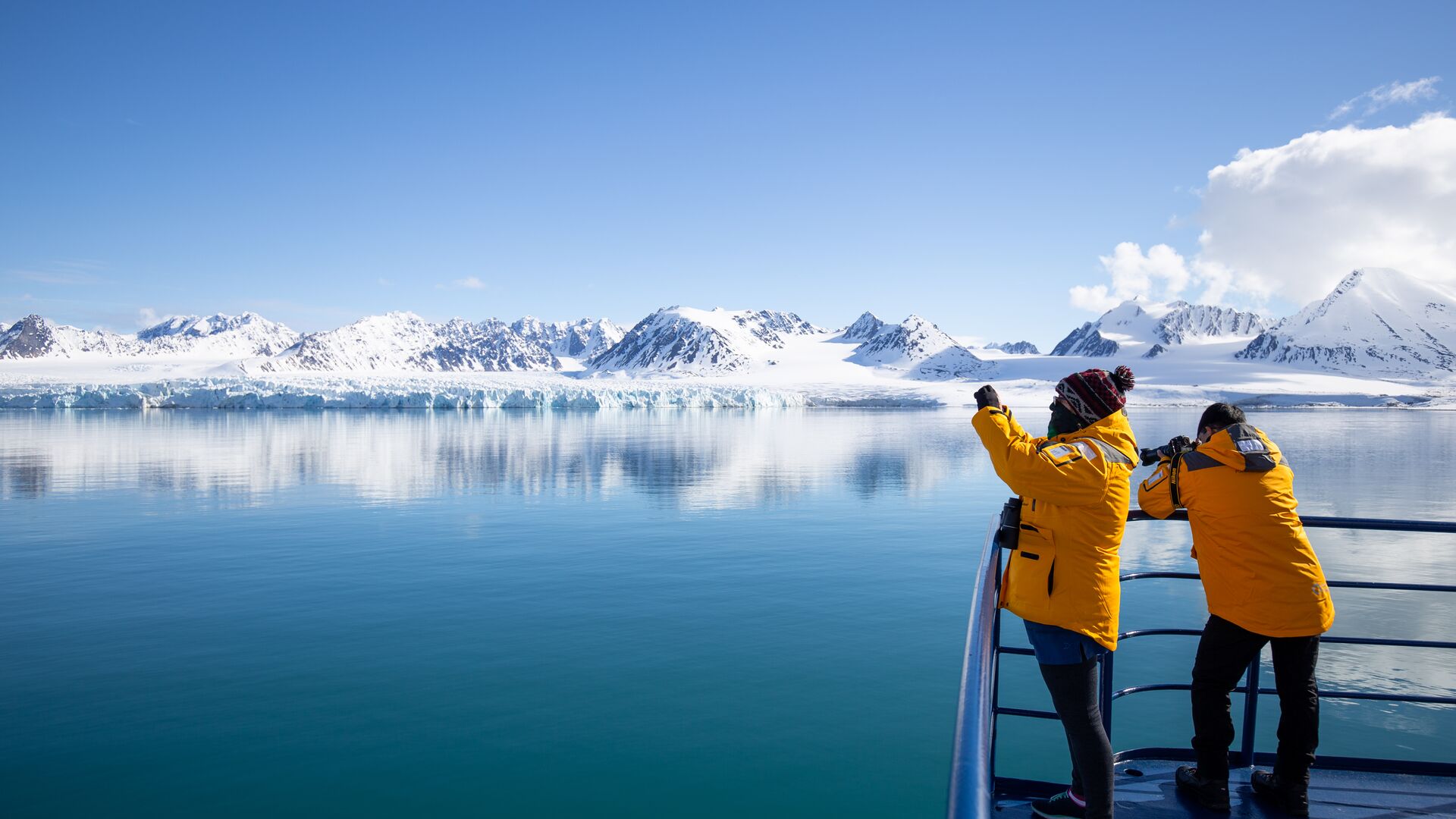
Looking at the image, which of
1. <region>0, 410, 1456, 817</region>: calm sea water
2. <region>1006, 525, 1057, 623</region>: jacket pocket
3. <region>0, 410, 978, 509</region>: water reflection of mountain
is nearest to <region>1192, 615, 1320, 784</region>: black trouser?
<region>1006, 525, 1057, 623</region>: jacket pocket

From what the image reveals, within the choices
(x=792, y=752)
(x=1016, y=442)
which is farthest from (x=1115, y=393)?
(x=792, y=752)

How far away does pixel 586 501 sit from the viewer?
1753cm

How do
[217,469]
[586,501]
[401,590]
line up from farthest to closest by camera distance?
1. [217,469]
2. [586,501]
3. [401,590]

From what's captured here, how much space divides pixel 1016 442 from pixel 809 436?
130 feet

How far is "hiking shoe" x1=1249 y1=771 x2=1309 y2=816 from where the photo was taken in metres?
3.39

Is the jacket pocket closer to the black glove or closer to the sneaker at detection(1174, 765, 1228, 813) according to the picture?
the black glove

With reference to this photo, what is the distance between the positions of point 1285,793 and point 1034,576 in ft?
4.66

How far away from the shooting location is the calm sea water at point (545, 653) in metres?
5.33

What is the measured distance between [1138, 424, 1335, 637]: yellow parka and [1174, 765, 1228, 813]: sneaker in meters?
0.64

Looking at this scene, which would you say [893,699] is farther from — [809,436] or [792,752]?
[809,436]

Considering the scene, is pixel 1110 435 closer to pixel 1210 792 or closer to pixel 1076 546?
pixel 1076 546

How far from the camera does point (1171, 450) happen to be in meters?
3.73

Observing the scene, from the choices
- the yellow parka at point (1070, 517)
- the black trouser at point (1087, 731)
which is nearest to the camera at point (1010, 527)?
the yellow parka at point (1070, 517)

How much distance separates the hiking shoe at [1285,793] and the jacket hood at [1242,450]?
4.09 ft
